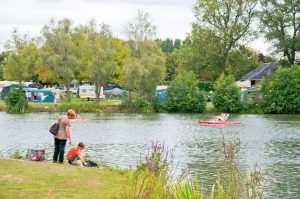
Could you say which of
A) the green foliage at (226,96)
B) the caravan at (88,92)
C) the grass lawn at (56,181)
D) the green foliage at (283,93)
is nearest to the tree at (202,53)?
the green foliage at (226,96)

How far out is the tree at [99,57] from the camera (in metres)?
70.4

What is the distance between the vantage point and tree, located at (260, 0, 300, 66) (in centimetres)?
7138

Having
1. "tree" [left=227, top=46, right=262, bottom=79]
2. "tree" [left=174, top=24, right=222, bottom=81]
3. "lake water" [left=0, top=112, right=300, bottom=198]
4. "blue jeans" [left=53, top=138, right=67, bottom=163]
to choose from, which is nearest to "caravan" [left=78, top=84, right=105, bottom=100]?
"tree" [left=174, top=24, right=222, bottom=81]

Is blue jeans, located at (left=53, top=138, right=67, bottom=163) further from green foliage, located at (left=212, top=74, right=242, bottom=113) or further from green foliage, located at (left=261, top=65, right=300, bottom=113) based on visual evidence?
green foliage, located at (left=261, top=65, right=300, bottom=113)

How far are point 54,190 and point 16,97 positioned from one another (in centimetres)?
5248

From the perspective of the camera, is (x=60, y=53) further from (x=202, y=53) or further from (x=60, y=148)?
(x=60, y=148)

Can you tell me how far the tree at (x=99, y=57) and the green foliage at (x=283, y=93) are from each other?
1890 centimetres

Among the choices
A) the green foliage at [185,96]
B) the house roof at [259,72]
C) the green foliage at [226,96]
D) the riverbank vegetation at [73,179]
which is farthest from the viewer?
the house roof at [259,72]

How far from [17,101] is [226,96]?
23926 millimetres

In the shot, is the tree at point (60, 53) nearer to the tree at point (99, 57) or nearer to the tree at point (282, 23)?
the tree at point (99, 57)

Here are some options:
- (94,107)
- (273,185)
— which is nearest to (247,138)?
(273,185)

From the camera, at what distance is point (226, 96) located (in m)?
66.3

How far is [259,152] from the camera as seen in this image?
3055 centimetres

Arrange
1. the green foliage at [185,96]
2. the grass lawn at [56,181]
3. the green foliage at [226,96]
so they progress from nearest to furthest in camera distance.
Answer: the grass lawn at [56,181]
the green foliage at [226,96]
the green foliage at [185,96]
